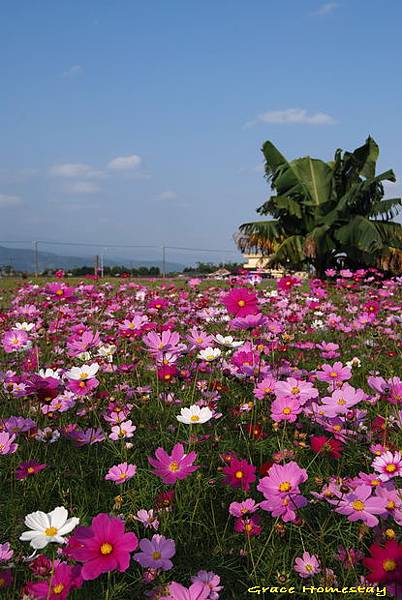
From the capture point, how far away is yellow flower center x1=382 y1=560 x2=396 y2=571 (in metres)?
0.75

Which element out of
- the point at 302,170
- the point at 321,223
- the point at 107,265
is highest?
the point at 302,170

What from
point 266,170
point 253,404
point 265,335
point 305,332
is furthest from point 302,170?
point 253,404

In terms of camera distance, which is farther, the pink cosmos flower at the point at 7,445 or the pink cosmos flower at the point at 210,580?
the pink cosmos flower at the point at 7,445

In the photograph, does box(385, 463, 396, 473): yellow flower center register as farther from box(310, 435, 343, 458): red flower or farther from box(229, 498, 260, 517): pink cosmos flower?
box(229, 498, 260, 517): pink cosmos flower

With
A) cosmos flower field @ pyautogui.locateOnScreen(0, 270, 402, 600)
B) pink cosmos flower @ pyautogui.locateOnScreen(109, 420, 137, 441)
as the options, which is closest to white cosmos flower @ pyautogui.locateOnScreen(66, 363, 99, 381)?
cosmos flower field @ pyautogui.locateOnScreen(0, 270, 402, 600)

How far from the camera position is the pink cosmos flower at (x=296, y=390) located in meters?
1.28

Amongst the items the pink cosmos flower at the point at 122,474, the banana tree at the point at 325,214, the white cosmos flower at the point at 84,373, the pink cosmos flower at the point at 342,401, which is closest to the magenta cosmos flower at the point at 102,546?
the pink cosmos flower at the point at 122,474

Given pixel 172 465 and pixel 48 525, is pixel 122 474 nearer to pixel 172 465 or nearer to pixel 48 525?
pixel 172 465

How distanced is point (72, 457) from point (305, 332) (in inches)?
89.8

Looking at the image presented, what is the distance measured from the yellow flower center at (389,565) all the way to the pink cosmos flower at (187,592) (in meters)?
0.28

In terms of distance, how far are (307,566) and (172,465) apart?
1.10 feet

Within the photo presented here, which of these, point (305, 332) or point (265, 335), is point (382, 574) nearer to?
point (265, 335)

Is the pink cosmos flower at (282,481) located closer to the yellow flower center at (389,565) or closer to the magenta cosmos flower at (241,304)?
the yellow flower center at (389,565)

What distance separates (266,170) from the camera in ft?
46.0
